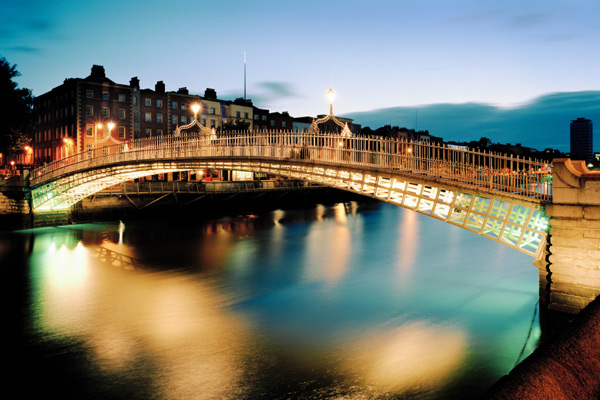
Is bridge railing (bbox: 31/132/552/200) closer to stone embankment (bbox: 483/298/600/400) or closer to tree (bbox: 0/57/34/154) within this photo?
stone embankment (bbox: 483/298/600/400)

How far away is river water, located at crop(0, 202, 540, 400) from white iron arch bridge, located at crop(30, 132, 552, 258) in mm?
2574

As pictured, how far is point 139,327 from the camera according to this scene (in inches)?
490

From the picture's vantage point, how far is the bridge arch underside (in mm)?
12281

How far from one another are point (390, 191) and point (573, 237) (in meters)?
5.96

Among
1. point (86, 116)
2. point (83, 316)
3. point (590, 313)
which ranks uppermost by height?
point (86, 116)

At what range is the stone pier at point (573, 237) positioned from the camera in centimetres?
1027

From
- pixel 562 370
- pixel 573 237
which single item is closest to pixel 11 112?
pixel 573 237

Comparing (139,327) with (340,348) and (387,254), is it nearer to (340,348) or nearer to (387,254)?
(340,348)

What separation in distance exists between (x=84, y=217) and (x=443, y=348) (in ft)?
102

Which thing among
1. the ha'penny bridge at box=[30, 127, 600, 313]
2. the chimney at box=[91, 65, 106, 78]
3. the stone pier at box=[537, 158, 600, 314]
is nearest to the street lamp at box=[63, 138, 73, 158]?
the chimney at box=[91, 65, 106, 78]

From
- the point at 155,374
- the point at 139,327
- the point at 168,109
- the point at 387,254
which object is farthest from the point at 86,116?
the point at 155,374

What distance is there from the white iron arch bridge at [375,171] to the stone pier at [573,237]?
40 cm

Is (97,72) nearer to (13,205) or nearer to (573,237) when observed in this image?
(13,205)

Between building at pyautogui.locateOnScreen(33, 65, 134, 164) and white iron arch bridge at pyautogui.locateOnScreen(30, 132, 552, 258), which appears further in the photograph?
building at pyautogui.locateOnScreen(33, 65, 134, 164)
